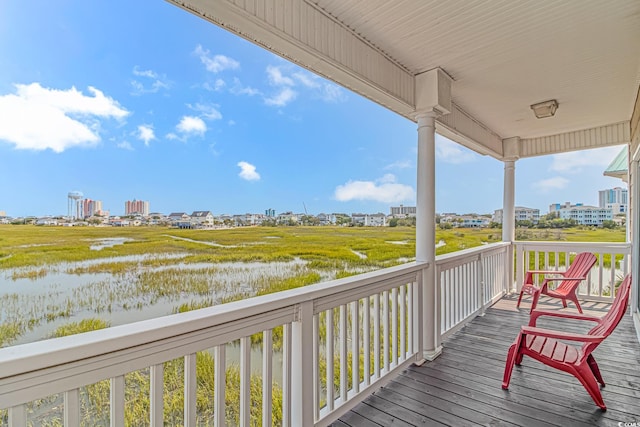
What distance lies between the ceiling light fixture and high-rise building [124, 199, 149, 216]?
167 inches

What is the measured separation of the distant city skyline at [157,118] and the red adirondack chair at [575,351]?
1678 millimetres

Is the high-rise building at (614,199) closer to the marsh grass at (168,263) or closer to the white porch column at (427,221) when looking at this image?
the white porch column at (427,221)

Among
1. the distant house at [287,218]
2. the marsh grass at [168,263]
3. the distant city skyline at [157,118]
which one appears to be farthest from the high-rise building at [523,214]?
the distant house at [287,218]

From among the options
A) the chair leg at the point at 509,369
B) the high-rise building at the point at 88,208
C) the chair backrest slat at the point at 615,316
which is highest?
the high-rise building at the point at 88,208

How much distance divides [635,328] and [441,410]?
126 inches

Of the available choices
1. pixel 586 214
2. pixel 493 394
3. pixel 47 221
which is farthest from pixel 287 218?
pixel 586 214

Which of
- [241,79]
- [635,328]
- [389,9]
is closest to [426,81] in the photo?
Result: [389,9]

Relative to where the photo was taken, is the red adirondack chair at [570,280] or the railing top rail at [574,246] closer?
the red adirondack chair at [570,280]

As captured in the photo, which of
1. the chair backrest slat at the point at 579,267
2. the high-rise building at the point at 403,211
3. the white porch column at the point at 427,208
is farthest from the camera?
the chair backrest slat at the point at 579,267

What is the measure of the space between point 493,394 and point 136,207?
2.80 meters

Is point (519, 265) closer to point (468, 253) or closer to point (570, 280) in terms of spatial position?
point (570, 280)

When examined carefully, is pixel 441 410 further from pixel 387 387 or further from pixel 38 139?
pixel 38 139

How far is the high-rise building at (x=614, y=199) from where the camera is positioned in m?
4.97

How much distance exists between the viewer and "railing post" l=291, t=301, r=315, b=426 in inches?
72.2
